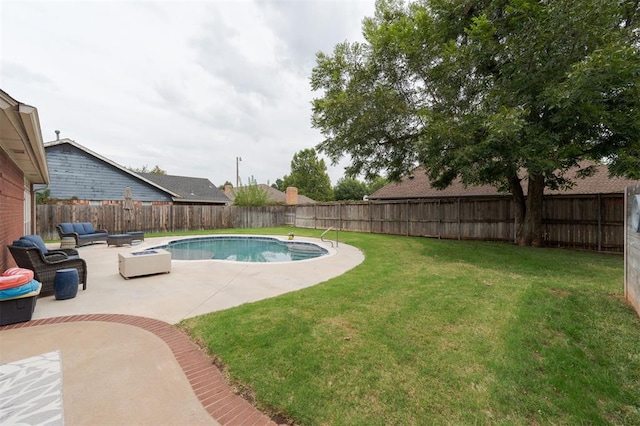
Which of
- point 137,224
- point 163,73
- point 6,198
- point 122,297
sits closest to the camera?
point 122,297

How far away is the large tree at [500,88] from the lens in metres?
6.50

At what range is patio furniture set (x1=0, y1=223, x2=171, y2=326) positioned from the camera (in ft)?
12.4

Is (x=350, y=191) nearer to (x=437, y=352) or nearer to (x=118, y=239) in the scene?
(x=118, y=239)

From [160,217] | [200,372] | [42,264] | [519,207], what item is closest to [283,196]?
[160,217]

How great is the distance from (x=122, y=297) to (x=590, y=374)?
683 cm

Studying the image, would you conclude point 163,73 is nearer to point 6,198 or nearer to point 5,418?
point 6,198

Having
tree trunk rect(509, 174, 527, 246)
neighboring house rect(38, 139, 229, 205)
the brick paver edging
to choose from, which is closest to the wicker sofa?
neighboring house rect(38, 139, 229, 205)

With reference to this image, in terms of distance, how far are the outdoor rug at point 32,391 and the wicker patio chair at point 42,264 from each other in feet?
9.08

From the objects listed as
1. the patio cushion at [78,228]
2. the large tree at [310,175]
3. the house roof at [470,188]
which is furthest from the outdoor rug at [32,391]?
the large tree at [310,175]

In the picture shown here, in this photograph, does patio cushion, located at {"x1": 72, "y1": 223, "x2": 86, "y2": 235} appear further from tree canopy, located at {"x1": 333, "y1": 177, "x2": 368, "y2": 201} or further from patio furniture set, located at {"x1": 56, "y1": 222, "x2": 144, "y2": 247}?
tree canopy, located at {"x1": 333, "y1": 177, "x2": 368, "y2": 201}

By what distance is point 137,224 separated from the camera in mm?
16844

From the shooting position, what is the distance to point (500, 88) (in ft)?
25.4

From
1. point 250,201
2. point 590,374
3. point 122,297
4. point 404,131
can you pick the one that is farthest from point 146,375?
point 250,201

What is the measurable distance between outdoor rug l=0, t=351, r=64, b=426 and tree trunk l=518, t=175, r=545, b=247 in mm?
12964
